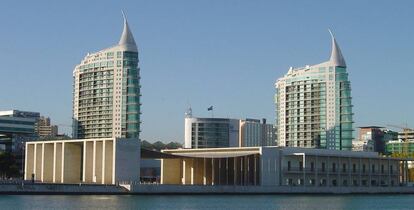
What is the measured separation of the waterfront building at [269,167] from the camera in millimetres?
142875

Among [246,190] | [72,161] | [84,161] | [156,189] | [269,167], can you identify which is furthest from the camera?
[269,167]

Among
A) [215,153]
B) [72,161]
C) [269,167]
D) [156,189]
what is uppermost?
[215,153]

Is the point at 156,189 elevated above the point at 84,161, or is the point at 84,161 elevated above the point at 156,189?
the point at 84,161

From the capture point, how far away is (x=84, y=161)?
Result: 137 m

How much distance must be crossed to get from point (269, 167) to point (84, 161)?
30900 millimetres

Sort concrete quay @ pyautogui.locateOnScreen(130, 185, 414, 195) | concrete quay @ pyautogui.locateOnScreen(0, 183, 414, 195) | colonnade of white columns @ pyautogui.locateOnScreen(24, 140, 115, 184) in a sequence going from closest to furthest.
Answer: concrete quay @ pyautogui.locateOnScreen(0, 183, 414, 195) → concrete quay @ pyautogui.locateOnScreen(130, 185, 414, 195) → colonnade of white columns @ pyautogui.locateOnScreen(24, 140, 115, 184)

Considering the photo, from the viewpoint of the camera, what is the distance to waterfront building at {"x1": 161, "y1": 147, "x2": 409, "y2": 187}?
143m

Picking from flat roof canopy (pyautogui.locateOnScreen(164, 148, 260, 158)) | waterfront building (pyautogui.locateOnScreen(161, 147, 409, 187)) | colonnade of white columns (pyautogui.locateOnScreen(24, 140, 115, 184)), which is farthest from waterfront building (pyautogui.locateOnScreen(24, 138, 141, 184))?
flat roof canopy (pyautogui.locateOnScreen(164, 148, 260, 158))

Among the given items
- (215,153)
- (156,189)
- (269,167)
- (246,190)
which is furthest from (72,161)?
(269,167)

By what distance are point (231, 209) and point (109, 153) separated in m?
43.4

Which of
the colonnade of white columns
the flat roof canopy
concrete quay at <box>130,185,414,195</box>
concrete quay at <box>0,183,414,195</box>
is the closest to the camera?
concrete quay at <box>0,183,414,195</box>

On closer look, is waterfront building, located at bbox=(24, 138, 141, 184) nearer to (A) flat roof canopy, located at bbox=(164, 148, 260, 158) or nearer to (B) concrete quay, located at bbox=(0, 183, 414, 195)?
(B) concrete quay, located at bbox=(0, 183, 414, 195)

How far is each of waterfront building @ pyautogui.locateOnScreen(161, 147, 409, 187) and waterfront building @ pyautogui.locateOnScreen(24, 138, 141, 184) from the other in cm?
1628

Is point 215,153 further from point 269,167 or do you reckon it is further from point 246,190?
point 246,190
